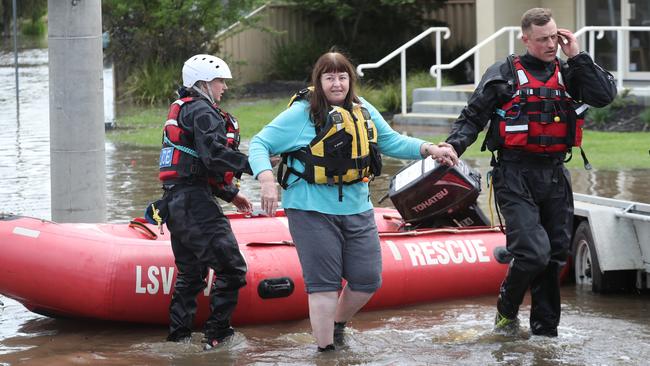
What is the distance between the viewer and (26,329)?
727 centimetres

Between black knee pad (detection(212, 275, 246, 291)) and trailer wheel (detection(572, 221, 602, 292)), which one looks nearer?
black knee pad (detection(212, 275, 246, 291))

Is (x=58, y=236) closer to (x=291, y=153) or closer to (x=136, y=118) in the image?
(x=291, y=153)

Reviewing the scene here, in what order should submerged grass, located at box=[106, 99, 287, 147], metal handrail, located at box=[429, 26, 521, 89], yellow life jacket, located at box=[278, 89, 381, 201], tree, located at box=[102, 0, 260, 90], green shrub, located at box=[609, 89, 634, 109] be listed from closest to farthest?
yellow life jacket, located at box=[278, 89, 381, 201] < green shrub, located at box=[609, 89, 634, 109] < submerged grass, located at box=[106, 99, 287, 147] < metal handrail, located at box=[429, 26, 521, 89] < tree, located at box=[102, 0, 260, 90]

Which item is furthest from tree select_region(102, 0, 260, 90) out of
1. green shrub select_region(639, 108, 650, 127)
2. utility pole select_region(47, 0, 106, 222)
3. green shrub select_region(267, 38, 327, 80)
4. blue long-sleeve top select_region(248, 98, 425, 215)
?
blue long-sleeve top select_region(248, 98, 425, 215)

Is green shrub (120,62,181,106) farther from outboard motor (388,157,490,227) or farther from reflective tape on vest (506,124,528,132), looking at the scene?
reflective tape on vest (506,124,528,132)

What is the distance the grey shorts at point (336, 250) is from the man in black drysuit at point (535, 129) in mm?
709

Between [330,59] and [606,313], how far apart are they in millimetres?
2472

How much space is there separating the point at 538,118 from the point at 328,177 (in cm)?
115

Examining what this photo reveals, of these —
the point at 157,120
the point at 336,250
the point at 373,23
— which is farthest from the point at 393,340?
the point at 373,23

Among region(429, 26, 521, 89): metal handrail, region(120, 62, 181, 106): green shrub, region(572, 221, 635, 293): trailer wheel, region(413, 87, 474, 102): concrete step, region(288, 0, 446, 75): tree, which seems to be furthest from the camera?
region(288, 0, 446, 75): tree

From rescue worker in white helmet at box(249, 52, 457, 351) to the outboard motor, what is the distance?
1.66 metres

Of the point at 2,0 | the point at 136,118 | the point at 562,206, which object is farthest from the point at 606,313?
the point at 2,0

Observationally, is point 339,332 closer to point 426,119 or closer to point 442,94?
point 426,119

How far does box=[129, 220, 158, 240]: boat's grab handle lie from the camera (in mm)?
7652
